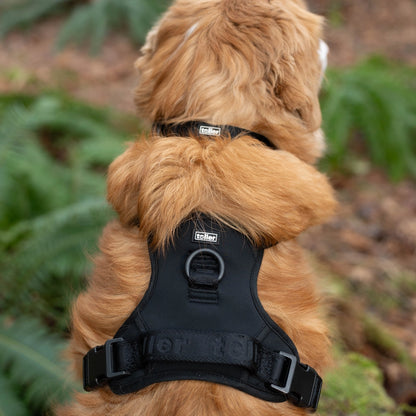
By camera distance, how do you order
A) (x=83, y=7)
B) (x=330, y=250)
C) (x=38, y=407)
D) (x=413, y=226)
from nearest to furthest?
(x=38, y=407)
(x=330, y=250)
(x=413, y=226)
(x=83, y=7)

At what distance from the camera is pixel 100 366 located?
1.81 meters

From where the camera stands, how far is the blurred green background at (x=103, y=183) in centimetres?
317

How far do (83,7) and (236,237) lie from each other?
25.5 ft

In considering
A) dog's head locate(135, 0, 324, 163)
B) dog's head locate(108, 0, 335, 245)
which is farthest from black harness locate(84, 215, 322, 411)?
dog's head locate(135, 0, 324, 163)

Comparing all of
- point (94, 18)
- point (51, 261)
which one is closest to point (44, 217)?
point (51, 261)

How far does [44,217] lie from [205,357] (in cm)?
269

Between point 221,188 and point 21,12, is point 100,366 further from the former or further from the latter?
point 21,12

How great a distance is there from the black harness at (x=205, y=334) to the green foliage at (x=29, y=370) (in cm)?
104

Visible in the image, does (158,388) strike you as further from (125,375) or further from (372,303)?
(372,303)

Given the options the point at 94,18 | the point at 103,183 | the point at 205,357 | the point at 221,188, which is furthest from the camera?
the point at 94,18

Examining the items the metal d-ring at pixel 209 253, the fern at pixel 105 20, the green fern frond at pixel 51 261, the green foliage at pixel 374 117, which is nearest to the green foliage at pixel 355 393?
the metal d-ring at pixel 209 253

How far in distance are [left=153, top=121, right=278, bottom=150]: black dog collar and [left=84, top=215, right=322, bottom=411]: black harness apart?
46cm

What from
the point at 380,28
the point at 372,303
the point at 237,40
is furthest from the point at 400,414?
the point at 380,28

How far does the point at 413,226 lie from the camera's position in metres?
5.26
